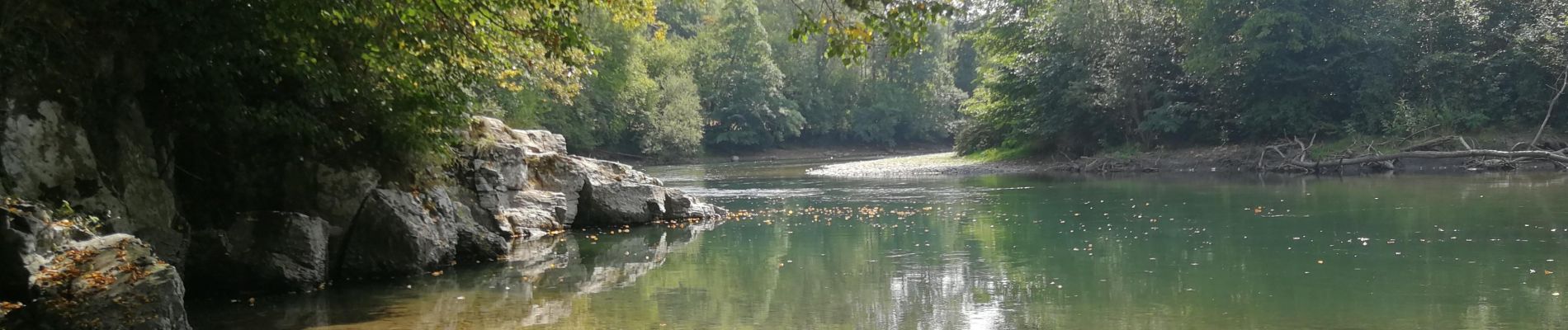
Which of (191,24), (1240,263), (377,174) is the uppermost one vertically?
(191,24)

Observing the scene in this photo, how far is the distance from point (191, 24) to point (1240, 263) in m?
11.4

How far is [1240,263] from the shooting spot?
13.9 metres

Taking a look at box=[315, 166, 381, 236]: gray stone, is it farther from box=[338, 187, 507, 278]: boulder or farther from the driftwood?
the driftwood

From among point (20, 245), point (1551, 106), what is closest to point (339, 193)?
point (20, 245)

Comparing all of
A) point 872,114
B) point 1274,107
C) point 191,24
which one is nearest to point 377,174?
point 191,24

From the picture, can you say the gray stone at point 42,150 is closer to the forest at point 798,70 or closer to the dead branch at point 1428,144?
the forest at point 798,70

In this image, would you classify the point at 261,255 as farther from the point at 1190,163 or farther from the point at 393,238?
the point at 1190,163

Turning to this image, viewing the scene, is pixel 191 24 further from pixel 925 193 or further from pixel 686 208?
pixel 925 193

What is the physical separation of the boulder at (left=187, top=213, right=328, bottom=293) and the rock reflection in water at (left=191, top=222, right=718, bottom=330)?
0.82ft

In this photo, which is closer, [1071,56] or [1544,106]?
[1544,106]

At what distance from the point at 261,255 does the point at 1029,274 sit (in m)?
8.14

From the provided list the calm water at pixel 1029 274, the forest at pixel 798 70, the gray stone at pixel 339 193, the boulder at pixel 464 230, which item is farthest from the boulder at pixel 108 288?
the boulder at pixel 464 230

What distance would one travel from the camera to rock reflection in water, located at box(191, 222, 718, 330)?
35.2 ft

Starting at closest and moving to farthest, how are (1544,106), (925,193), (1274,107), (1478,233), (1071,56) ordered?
(1478,233) → (925,193) → (1544,106) → (1274,107) → (1071,56)
